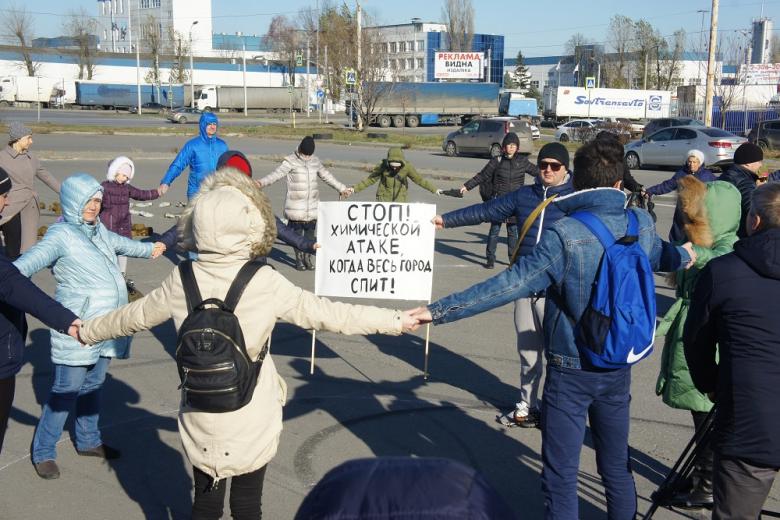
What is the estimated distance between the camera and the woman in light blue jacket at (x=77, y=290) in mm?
4965

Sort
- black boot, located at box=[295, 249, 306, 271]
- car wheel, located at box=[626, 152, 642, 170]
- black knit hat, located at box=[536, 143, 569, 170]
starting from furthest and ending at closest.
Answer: car wheel, located at box=[626, 152, 642, 170], black boot, located at box=[295, 249, 306, 271], black knit hat, located at box=[536, 143, 569, 170]

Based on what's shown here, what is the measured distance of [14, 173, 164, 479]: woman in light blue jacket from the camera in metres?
4.96

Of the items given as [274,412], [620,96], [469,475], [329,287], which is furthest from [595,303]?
[620,96]

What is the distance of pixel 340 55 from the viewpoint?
230 feet

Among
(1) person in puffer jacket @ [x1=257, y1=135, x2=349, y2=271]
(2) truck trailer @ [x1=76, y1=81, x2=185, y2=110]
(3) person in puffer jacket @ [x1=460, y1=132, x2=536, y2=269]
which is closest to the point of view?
(1) person in puffer jacket @ [x1=257, y1=135, x2=349, y2=271]

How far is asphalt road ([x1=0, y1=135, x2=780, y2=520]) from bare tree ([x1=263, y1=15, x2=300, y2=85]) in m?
85.1

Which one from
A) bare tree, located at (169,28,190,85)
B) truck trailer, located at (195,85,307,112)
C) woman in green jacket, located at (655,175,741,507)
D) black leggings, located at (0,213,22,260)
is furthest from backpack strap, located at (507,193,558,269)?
bare tree, located at (169,28,190,85)

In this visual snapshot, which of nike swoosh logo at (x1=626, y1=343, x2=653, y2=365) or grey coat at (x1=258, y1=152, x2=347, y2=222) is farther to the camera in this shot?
grey coat at (x1=258, y1=152, x2=347, y2=222)

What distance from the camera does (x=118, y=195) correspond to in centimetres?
922

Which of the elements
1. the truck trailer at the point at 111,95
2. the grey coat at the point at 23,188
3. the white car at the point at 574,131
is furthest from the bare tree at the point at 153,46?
the grey coat at the point at 23,188

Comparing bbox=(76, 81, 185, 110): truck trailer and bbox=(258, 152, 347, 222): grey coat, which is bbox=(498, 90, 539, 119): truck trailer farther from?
bbox=(258, 152, 347, 222): grey coat

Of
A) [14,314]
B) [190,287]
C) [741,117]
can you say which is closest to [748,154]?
[190,287]

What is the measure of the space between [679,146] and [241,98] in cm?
5899

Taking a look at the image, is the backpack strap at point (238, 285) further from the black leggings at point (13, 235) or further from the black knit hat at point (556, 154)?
the black leggings at point (13, 235)
